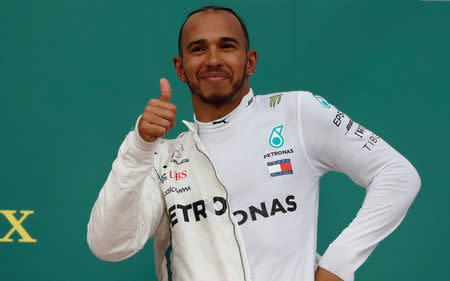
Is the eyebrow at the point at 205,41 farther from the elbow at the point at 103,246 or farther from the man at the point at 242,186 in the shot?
the elbow at the point at 103,246

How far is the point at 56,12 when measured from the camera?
73.4 inches

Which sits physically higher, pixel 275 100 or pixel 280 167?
pixel 275 100

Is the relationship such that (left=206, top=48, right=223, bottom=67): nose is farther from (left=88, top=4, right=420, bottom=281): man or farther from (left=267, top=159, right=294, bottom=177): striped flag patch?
(left=267, top=159, right=294, bottom=177): striped flag patch

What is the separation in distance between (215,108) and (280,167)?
8.3 inches

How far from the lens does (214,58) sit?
1195 millimetres

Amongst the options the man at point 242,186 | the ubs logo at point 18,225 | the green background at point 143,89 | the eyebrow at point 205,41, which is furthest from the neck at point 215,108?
the ubs logo at point 18,225

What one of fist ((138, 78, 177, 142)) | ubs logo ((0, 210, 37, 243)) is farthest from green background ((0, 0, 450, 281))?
fist ((138, 78, 177, 142))

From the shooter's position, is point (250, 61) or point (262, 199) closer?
point (262, 199)

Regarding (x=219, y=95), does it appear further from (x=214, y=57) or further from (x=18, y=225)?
(x=18, y=225)

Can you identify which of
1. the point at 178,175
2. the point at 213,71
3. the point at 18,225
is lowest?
the point at 18,225

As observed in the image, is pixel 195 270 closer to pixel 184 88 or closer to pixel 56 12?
pixel 184 88

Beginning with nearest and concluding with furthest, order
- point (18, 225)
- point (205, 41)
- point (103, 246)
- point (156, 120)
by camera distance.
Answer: point (156, 120), point (103, 246), point (205, 41), point (18, 225)

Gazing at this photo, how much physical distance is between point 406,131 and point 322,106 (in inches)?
29.0

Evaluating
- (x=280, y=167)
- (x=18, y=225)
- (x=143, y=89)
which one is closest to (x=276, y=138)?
(x=280, y=167)
